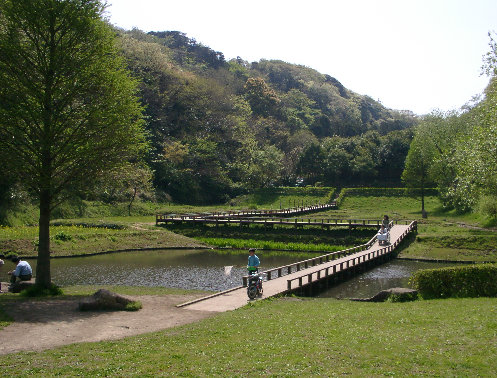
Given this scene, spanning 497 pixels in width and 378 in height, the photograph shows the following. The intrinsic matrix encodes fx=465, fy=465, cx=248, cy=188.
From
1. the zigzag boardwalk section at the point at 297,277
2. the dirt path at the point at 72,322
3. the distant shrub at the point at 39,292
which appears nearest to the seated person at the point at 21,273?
the distant shrub at the point at 39,292

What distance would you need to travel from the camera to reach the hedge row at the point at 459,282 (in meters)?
19.8

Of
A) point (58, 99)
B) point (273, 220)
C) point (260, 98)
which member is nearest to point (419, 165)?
point (273, 220)

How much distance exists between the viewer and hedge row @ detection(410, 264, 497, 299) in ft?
65.1

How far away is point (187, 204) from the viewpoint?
7669cm

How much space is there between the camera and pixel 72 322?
14727 mm

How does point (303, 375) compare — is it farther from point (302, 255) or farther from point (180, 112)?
point (180, 112)

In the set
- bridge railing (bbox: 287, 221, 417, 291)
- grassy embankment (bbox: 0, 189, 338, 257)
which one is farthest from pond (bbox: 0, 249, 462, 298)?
grassy embankment (bbox: 0, 189, 338, 257)

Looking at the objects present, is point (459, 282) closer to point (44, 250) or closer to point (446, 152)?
point (44, 250)

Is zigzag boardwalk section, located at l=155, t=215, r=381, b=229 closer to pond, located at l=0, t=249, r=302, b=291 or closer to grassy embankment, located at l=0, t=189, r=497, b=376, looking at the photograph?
pond, located at l=0, t=249, r=302, b=291

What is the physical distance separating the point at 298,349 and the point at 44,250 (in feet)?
44.3

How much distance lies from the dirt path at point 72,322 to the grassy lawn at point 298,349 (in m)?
1.02

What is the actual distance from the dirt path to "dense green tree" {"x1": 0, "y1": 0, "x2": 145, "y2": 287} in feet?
11.9

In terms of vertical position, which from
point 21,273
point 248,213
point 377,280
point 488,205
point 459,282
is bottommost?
point 377,280

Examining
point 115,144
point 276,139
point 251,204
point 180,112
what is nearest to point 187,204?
point 251,204
